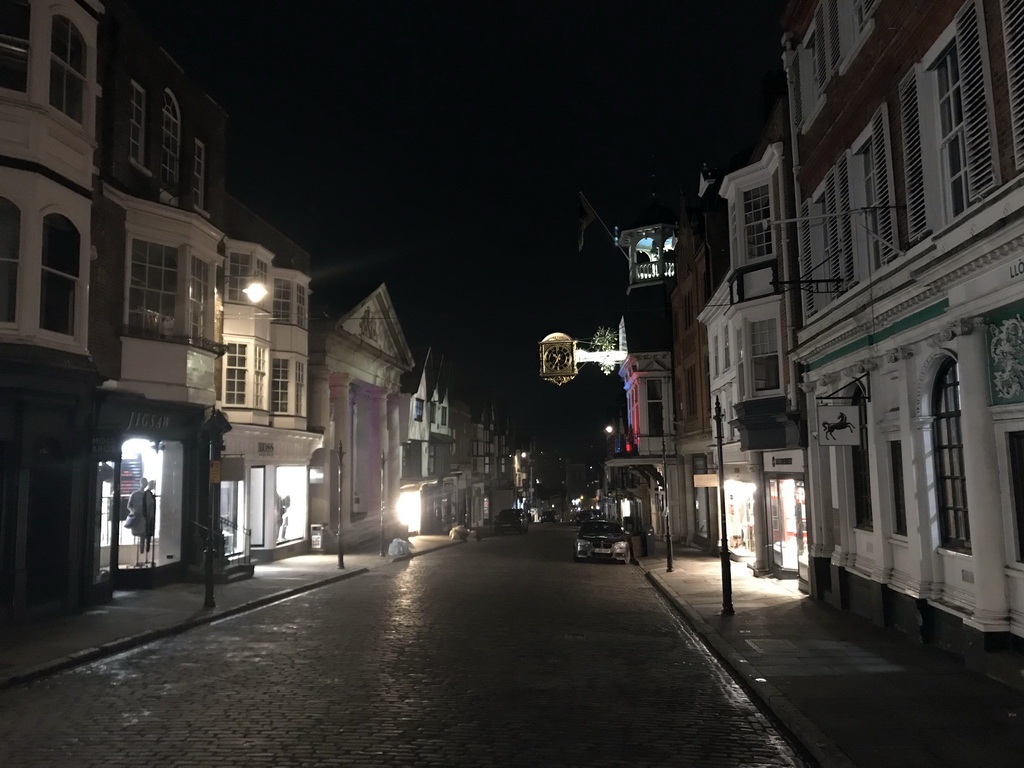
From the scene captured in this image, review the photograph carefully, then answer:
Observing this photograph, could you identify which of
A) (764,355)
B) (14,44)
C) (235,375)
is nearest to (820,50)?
(764,355)

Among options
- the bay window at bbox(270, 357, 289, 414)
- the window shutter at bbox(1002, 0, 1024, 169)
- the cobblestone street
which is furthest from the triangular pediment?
the window shutter at bbox(1002, 0, 1024, 169)

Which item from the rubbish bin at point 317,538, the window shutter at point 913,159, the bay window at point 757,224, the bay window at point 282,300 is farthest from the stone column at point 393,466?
the window shutter at point 913,159

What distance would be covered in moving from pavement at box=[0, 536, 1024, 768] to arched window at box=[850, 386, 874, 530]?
188 cm

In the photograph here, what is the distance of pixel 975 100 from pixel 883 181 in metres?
3.31

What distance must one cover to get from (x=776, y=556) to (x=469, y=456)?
4790 centimetres

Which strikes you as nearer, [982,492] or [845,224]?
[982,492]

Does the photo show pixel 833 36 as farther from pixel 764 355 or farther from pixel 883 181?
pixel 764 355

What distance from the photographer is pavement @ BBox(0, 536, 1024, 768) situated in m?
7.52

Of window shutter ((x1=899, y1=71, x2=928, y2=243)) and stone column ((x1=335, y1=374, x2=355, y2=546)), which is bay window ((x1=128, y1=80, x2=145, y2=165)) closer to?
stone column ((x1=335, y1=374, x2=355, y2=546))

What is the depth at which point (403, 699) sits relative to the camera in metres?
9.49

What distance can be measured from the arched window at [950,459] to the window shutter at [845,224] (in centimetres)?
380

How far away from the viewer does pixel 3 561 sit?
1445cm

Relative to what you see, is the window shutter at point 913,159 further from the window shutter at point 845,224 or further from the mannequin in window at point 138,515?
the mannequin in window at point 138,515

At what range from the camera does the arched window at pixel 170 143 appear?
20.4 metres
